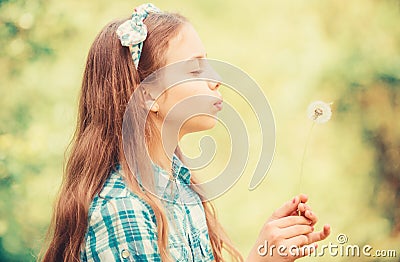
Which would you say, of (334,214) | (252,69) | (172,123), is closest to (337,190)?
(334,214)

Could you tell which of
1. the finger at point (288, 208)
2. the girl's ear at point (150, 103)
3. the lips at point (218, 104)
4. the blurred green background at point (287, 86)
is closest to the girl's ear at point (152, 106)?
the girl's ear at point (150, 103)

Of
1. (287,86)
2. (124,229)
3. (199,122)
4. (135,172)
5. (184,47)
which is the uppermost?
(287,86)

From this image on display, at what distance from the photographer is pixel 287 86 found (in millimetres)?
1839

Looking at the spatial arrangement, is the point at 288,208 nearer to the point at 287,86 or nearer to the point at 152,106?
the point at 152,106

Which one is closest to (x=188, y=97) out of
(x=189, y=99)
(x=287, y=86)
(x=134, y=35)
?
(x=189, y=99)

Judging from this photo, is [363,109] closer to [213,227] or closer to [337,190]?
[337,190]

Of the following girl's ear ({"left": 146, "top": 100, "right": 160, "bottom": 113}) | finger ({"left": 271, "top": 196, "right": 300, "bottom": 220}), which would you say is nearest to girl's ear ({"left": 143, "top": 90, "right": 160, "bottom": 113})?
girl's ear ({"left": 146, "top": 100, "right": 160, "bottom": 113})

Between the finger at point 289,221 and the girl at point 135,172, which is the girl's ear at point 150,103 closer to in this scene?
the girl at point 135,172

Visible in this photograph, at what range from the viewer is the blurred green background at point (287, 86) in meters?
1.82

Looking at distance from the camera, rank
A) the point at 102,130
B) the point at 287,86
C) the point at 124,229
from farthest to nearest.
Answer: the point at 287,86 < the point at 102,130 < the point at 124,229

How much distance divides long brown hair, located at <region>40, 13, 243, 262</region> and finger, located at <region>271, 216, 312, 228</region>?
0.18 meters

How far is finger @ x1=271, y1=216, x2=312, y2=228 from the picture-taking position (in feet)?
3.55

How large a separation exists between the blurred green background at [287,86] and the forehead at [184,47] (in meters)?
0.65

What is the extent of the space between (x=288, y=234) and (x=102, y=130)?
1.18 feet
